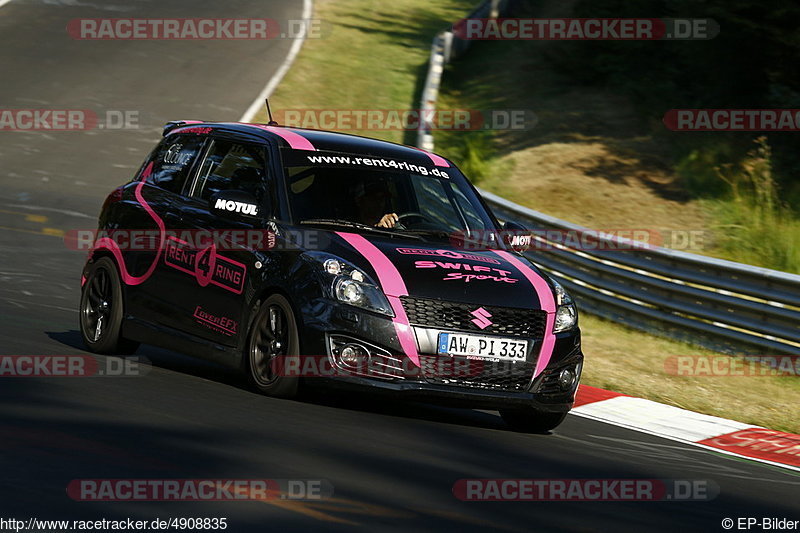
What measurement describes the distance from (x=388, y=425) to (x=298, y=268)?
109cm

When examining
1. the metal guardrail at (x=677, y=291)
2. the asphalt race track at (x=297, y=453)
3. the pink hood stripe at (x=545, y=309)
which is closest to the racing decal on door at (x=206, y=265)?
the asphalt race track at (x=297, y=453)

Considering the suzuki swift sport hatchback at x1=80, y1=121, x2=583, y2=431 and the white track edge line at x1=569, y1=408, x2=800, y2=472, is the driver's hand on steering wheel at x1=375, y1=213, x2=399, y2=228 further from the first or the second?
the white track edge line at x1=569, y1=408, x2=800, y2=472

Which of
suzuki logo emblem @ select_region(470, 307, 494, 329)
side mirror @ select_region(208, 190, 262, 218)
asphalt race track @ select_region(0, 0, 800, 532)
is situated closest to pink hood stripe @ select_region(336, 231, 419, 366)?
suzuki logo emblem @ select_region(470, 307, 494, 329)

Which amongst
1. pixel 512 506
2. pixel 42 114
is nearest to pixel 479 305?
pixel 512 506

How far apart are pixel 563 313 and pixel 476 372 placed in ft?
2.70

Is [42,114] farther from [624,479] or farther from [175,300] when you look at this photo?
[624,479]

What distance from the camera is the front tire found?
7.86 metres

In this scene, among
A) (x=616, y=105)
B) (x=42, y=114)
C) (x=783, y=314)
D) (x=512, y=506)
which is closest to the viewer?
(x=512, y=506)

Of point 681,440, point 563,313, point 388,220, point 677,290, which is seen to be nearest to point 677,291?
point 677,290

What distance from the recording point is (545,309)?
8.12 metres

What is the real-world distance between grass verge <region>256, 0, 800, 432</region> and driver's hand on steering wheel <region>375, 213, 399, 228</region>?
3.27 metres

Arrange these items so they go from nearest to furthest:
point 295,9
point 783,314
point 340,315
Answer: point 340,315
point 783,314
point 295,9

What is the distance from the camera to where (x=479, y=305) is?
308 inches

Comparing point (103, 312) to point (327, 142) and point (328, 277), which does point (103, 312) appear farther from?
point (328, 277)
